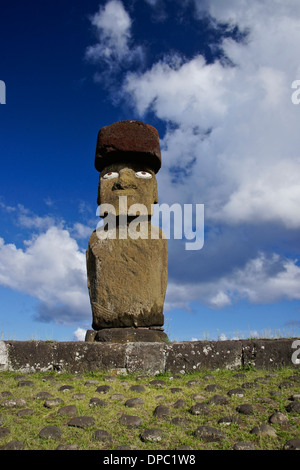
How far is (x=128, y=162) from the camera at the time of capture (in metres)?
9.50

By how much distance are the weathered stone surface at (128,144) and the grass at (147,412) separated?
496cm

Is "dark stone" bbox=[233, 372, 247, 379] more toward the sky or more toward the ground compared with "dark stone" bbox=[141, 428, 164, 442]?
more toward the sky

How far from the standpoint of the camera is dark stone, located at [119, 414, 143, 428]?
4461 millimetres

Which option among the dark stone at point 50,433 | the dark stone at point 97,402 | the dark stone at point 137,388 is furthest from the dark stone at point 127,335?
the dark stone at point 50,433

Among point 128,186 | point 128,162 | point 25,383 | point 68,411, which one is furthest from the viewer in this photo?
point 128,162

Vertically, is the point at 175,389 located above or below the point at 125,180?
below

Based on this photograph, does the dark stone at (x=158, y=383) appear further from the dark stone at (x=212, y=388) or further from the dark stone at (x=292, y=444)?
the dark stone at (x=292, y=444)

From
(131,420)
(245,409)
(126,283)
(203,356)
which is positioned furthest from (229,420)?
(126,283)

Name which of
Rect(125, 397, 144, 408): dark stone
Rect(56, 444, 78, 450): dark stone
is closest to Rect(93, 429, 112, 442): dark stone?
Rect(56, 444, 78, 450): dark stone

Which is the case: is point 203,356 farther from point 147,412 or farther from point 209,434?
point 209,434

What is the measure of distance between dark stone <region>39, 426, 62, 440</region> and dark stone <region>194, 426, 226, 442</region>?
55.5 inches

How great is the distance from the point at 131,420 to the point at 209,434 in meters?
0.90

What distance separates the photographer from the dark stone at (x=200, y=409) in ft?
15.6

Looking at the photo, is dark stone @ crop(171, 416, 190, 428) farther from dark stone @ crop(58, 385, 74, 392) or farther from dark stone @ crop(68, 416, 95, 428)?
dark stone @ crop(58, 385, 74, 392)
